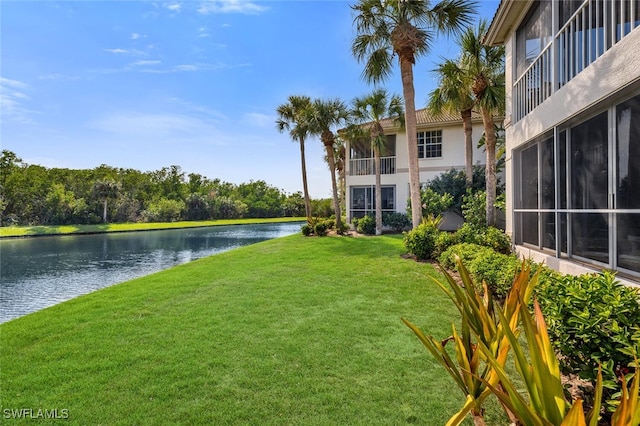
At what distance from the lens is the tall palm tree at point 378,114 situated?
1852cm

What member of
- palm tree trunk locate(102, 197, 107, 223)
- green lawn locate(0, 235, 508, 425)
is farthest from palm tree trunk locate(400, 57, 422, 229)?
palm tree trunk locate(102, 197, 107, 223)

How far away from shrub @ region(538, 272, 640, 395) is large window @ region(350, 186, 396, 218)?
1756 cm

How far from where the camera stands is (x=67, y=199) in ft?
135

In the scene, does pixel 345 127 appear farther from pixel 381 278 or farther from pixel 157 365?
pixel 157 365

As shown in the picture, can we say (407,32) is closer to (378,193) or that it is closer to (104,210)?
(378,193)

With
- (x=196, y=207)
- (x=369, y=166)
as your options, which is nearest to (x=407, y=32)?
(x=369, y=166)

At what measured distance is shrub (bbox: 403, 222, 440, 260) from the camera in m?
10.5

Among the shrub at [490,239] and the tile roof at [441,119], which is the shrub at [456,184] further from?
the shrub at [490,239]

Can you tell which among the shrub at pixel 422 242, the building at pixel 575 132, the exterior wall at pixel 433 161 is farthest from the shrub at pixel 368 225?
the building at pixel 575 132

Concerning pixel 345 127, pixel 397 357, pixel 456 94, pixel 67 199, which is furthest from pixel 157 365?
pixel 67 199

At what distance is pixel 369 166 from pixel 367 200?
2.15m

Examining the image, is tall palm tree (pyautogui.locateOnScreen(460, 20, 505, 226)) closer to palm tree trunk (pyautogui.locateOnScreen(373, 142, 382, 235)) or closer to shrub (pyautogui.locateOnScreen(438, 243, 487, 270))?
shrub (pyautogui.locateOnScreen(438, 243, 487, 270))

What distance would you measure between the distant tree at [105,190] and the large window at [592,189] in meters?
48.4

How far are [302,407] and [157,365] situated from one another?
6.41ft
